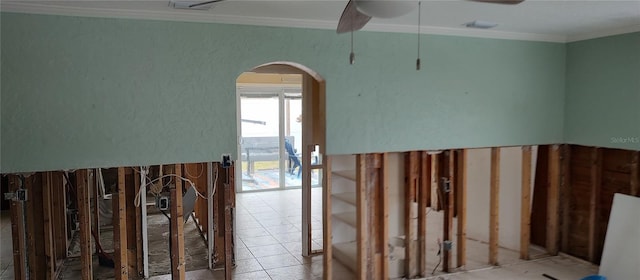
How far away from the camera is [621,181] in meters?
5.14

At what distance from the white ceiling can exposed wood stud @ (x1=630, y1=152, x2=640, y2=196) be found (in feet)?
4.40

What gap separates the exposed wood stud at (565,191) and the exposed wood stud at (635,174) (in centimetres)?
77

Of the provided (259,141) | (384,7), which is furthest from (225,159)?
(259,141)

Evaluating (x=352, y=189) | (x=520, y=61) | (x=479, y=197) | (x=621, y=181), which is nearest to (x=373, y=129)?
(x=352, y=189)

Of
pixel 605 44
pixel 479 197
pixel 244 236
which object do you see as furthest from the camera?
pixel 244 236

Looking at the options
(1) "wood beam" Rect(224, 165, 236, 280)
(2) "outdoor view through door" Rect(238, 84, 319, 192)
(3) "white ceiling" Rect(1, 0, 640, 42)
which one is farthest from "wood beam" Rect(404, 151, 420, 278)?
(2) "outdoor view through door" Rect(238, 84, 319, 192)

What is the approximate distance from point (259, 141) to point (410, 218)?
5.46m

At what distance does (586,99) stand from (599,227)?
1.49m

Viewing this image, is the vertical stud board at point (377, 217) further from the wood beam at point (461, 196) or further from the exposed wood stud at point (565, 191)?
the exposed wood stud at point (565, 191)

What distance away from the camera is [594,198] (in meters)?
5.38

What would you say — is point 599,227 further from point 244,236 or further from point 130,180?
point 130,180

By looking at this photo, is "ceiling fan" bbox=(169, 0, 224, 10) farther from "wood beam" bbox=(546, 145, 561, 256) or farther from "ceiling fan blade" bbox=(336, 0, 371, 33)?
"wood beam" bbox=(546, 145, 561, 256)

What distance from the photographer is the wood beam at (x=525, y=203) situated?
5512 millimetres

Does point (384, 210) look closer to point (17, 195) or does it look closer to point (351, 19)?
point (351, 19)
